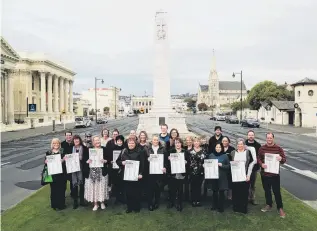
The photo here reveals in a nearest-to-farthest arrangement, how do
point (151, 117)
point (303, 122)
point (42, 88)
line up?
point (151, 117) < point (303, 122) < point (42, 88)

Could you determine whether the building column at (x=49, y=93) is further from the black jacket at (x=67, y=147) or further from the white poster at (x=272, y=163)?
the white poster at (x=272, y=163)

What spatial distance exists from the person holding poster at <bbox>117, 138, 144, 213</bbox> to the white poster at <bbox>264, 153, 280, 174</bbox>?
2977 mm

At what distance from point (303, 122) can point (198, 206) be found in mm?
48477

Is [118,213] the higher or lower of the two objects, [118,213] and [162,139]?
the lower

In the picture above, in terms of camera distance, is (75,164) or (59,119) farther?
(59,119)

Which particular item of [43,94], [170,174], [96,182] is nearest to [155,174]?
[170,174]

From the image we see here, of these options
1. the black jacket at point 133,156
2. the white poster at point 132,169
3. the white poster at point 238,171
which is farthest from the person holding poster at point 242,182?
the white poster at point 132,169

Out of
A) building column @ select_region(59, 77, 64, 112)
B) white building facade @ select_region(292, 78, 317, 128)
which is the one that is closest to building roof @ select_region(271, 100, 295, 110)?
white building facade @ select_region(292, 78, 317, 128)

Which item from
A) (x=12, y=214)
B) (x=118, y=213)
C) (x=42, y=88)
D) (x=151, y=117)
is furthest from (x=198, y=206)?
(x=42, y=88)

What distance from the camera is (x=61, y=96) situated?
85.3 metres

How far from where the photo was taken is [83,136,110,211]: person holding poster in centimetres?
845

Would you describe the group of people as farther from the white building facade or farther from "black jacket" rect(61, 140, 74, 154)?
the white building facade

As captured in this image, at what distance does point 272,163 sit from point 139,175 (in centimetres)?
316

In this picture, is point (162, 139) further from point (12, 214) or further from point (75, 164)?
point (12, 214)
